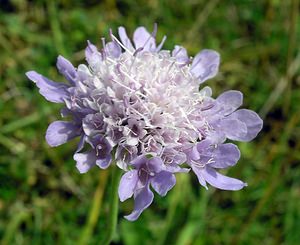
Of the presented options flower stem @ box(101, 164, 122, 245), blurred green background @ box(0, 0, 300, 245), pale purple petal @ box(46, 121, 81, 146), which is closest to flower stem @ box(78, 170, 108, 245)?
blurred green background @ box(0, 0, 300, 245)

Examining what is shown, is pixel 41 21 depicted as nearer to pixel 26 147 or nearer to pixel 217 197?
pixel 26 147

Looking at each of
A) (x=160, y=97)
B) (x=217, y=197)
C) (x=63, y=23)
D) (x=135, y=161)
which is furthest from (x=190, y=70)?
(x=63, y=23)

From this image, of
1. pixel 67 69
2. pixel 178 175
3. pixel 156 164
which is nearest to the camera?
pixel 156 164

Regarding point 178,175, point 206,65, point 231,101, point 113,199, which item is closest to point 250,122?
point 231,101

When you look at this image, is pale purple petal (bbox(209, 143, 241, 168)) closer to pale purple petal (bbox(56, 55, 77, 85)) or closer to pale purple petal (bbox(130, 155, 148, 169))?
pale purple petal (bbox(130, 155, 148, 169))

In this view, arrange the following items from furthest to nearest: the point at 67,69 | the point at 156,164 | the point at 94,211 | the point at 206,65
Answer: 1. the point at 94,211
2. the point at 206,65
3. the point at 67,69
4. the point at 156,164

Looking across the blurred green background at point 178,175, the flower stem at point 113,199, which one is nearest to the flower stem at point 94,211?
the blurred green background at point 178,175

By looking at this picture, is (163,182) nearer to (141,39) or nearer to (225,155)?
(225,155)

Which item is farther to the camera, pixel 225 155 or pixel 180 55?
pixel 180 55
